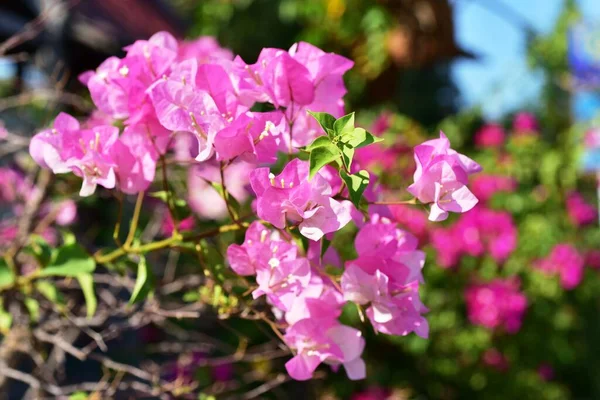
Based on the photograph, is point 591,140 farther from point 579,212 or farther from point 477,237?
point 477,237

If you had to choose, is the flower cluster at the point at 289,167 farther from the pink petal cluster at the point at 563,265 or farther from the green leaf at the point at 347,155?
the pink petal cluster at the point at 563,265

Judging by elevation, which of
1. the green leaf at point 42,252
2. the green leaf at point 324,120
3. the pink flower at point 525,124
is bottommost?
the pink flower at point 525,124

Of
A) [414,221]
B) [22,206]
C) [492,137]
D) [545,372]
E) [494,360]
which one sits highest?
[22,206]

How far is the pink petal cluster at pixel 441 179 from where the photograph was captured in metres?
0.68

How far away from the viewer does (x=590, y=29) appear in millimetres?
5895

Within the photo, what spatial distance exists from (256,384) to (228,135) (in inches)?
85.8

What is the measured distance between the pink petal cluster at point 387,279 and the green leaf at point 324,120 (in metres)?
0.14

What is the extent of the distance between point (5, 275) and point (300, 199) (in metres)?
0.54

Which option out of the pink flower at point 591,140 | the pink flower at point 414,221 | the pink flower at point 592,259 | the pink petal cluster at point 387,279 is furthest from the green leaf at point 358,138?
the pink flower at point 591,140

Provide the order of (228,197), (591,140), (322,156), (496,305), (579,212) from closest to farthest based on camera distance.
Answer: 1. (322,156)
2. (228,197)
3. (496,305)
4. (579,212)
5. (591,140)

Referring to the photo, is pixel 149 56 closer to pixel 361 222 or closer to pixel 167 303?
pixel 361 222

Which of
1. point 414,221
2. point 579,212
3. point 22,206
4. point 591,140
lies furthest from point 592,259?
point 22,206

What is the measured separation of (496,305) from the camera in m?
3.00

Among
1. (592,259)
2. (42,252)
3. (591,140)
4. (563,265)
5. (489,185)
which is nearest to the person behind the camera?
(42,252)
